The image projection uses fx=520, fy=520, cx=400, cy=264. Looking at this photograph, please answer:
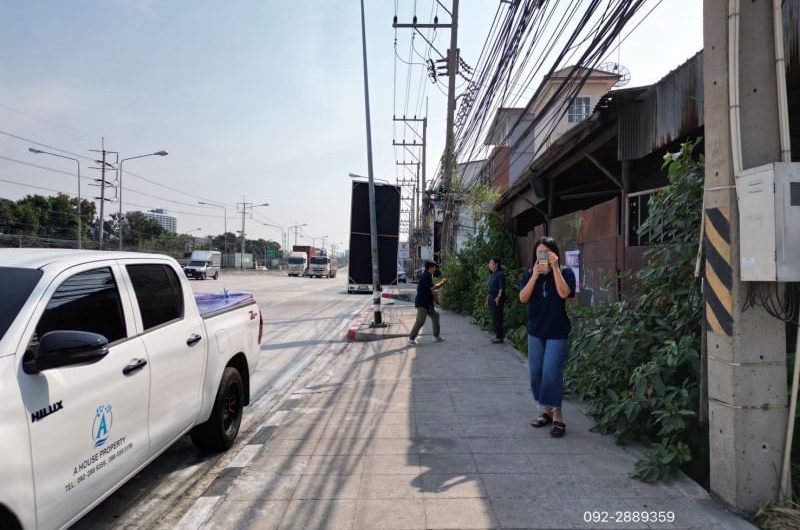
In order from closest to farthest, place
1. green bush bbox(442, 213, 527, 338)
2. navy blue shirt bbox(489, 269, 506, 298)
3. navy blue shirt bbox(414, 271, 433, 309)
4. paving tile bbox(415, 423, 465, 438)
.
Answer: paving tile bbox(415, 423, 465, 438)
navy blue shirt bbox(489, 269, 506, 298)
navy blue shirt bbox(414, 271, 433, 309)
green bush bbox(442, 213, 527, 338)

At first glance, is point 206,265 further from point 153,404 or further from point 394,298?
point 153,404

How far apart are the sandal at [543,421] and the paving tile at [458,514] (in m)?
1.66

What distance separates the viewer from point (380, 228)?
1508 centimetres

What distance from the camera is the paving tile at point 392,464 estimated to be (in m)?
3.87

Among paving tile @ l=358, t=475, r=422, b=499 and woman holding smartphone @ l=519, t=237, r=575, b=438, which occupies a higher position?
woman holding smartphone @ l=519, t=237, r=575, b=438

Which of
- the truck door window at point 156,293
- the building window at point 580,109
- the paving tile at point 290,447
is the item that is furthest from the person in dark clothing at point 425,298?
the building window at point 580,109

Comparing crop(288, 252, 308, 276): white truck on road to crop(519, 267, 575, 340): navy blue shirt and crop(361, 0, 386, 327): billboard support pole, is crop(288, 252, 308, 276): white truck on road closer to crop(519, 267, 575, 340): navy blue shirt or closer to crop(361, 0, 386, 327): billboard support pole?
crop(361, 0, 386, 327): billboard support pole

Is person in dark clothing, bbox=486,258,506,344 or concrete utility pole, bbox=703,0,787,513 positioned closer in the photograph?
concrete utility pole, bbox=703,0,787,513

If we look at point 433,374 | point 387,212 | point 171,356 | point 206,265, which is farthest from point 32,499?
point 206,265

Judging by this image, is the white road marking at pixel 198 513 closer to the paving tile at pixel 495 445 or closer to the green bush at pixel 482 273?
the paving tile at pixel 495 445

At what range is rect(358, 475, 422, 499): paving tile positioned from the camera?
346 centimetres

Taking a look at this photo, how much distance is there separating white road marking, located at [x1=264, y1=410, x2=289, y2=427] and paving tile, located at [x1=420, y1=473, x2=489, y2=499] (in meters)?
1.96

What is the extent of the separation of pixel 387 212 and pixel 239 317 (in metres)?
10.3

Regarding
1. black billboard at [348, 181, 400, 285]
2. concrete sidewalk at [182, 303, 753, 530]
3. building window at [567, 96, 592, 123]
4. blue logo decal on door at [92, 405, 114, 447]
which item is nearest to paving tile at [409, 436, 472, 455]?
concrete sidewalk at [182, 303, 753, 530]
